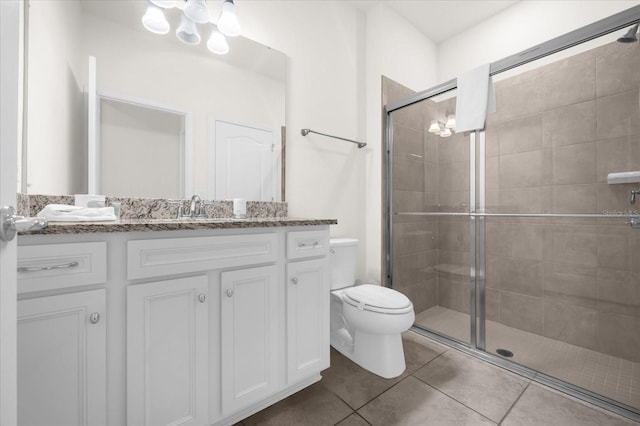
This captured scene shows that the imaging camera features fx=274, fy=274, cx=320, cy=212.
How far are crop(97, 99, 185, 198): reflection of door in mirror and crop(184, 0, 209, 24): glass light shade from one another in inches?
21.0

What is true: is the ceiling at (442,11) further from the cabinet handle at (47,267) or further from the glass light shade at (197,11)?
the cabinet handle at (47,267)

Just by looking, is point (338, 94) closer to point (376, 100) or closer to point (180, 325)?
point (376, 100)

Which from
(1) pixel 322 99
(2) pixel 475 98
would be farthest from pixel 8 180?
(2) pixel 475 98

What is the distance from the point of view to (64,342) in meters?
0.82

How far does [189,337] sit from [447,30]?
3.26 metres

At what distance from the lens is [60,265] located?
81 cm

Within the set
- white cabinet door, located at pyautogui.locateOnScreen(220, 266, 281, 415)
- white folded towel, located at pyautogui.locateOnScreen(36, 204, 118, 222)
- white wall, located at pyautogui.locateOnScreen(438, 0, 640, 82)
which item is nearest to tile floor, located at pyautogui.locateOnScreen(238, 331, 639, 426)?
white cabinet door, located at pyautogui.locateOnScreen(220, 266, 281, 415)

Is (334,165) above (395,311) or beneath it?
above

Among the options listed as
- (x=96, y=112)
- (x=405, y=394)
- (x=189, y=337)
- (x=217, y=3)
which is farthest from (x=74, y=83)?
(x=405, y=394)

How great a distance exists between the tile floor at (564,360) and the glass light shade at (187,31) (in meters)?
2.54

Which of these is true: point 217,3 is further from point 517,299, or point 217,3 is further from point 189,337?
point 517,299

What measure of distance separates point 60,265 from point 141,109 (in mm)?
954

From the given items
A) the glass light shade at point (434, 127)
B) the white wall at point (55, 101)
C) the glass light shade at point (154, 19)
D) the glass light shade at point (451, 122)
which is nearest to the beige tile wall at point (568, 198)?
the glass light shade at point (451, 122)

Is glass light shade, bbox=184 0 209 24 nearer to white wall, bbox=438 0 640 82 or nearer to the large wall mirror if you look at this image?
the large wall mirror
